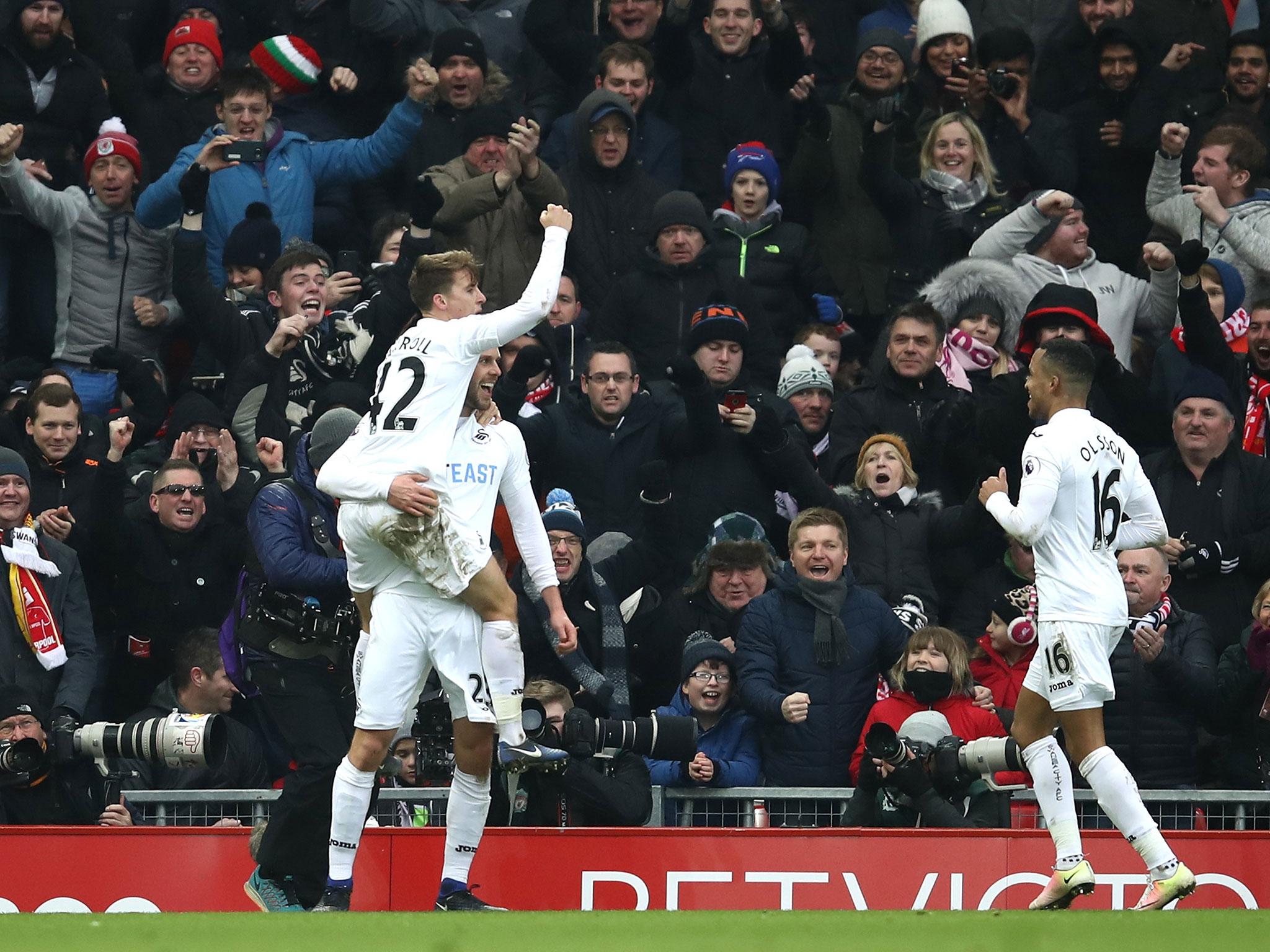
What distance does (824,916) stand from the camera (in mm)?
6508

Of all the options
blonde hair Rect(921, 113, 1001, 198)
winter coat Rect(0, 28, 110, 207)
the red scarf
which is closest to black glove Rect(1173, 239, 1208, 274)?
the red scarf

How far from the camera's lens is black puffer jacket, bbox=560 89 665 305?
40.6 ft

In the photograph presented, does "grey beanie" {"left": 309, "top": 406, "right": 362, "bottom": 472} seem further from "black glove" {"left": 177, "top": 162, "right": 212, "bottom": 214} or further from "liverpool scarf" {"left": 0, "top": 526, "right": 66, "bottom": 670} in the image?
"black glove" {"left": 177, "top": 162, "right": 212, "bottom": 214}

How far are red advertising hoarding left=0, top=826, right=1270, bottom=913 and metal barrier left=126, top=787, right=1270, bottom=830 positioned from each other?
0.27 m

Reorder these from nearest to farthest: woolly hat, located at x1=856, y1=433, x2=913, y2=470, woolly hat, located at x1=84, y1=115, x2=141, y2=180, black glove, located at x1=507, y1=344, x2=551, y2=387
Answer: woolly hat, located at x1=856, y1=433, x2=913, y2=470, black glove, located at x1=507, y1=344, x2=551, y2=387, woolly hat, located at x1=84, y1=115, x2=141, y2=180

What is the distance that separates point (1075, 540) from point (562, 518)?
284 cm

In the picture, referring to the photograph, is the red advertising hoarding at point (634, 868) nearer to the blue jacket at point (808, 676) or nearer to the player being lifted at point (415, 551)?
the blue jacket at point (808, 676)

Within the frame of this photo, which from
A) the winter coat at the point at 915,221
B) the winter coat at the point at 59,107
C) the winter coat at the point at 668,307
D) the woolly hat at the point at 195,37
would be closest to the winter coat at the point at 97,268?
the winter coat at the point at 59,107

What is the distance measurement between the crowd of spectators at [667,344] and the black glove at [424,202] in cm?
2

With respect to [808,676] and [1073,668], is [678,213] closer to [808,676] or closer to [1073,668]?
[808,676]

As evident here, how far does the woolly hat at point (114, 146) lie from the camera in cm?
1233

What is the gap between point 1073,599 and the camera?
8.15 m

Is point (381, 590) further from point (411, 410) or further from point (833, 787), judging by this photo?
point (833, 787)

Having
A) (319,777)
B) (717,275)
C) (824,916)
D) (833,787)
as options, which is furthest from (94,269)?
(824,916)
